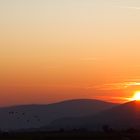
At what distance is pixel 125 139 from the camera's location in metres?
81.9

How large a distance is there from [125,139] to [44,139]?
15.3 meters

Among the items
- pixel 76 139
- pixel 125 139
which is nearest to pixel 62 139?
pixel 76 139

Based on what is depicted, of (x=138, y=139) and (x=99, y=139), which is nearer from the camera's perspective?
(x=138, y=139)

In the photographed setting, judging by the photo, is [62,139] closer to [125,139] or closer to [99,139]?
[99,139]

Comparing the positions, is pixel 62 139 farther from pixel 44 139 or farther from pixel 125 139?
pixel 125 139

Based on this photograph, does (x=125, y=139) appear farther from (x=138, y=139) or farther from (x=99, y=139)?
(x=99, y=139)

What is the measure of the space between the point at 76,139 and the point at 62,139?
2.32m

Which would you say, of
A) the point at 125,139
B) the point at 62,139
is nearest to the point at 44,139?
the point at 62,139

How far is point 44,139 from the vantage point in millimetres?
91562

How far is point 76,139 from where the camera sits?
91.4m

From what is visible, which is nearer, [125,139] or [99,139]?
[125,139]

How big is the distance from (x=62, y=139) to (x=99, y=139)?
594 cm

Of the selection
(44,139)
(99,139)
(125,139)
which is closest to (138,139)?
(125,139)

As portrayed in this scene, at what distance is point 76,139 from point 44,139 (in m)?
5.05
